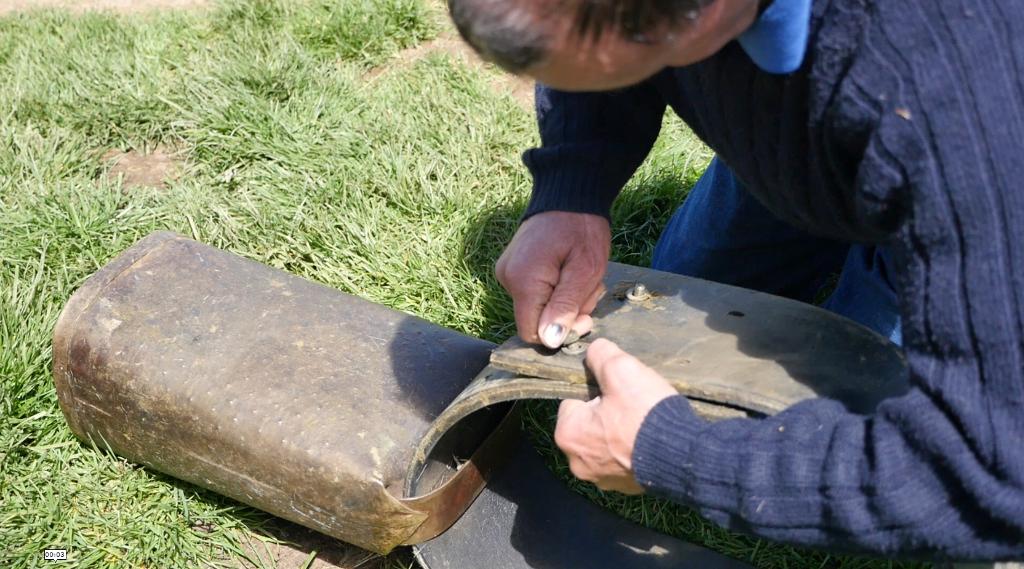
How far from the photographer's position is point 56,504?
2244 mm

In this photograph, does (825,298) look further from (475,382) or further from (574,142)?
(475,382)

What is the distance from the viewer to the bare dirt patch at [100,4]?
4180 millimetres

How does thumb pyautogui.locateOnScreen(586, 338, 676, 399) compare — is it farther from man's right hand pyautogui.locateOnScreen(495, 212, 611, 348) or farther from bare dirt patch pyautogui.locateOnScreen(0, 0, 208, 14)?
bare dirt patch pyautogui.locateOnScreen(0, 0, 208, 14)

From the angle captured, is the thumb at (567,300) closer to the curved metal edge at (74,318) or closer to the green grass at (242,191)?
the green grass at (242,191)

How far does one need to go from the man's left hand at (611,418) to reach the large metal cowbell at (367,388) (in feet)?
0.21

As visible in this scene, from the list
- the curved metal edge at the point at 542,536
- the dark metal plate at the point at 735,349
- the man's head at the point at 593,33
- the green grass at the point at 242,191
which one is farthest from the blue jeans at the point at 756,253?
the man's head at the point at 593,33

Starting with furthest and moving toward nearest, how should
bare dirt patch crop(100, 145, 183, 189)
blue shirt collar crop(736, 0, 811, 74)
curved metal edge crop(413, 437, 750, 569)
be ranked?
bare dirt patch crop(100, 145, 183, 189)
curved metal edge crop(413, 437, 750, 569)
blue shirt collar crop(736, 0, 811, 74)

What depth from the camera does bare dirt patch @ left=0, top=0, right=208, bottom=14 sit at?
4180 millimetres

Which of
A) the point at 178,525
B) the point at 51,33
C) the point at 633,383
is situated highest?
the point at 633,383

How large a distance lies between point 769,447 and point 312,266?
176 centimetres

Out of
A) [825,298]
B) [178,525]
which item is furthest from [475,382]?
[825,298]

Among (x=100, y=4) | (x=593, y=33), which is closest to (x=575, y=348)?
(x=593, y=33)

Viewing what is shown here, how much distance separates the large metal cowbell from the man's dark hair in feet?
2.11

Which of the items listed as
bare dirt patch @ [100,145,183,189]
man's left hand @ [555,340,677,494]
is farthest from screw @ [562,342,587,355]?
bare dirt patch @ [100,145,183,189]
